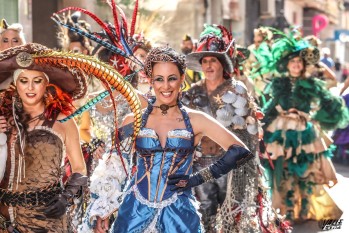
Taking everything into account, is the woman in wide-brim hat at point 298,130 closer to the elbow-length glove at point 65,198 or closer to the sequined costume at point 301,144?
the sequined costume at point 301,144

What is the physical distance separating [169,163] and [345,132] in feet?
40.0

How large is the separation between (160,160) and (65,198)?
64 cm

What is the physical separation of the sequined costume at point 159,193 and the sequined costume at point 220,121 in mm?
2336

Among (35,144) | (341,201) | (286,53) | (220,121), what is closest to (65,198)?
(35,144)

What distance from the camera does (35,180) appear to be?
597 cm

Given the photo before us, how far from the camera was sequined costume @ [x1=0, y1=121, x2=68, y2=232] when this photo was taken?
5918 mm

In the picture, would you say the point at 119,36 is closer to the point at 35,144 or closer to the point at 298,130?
the point at 35,144

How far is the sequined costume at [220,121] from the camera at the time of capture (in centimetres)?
853

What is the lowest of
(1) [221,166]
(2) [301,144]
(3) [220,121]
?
(2) [301,144]

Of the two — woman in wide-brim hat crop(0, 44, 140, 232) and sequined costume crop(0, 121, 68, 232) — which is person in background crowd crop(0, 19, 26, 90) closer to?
woman in wide-brim hat crop(0, 44, 140, 232)

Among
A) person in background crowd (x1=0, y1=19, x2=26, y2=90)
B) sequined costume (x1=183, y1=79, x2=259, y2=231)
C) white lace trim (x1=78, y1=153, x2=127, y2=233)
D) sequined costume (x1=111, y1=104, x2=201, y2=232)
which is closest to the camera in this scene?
sequined costume (x1=111, y1=104, x2=201, y2=232)

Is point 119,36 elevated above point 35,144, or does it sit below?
above

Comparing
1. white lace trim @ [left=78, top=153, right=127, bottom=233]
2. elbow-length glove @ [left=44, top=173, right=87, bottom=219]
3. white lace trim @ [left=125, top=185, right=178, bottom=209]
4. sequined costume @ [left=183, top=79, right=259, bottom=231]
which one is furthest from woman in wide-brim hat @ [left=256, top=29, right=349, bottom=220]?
elbow-length glove @ [left=44, top=173, right=87, bottom=219]

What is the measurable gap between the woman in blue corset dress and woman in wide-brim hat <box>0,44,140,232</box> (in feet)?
1.03
